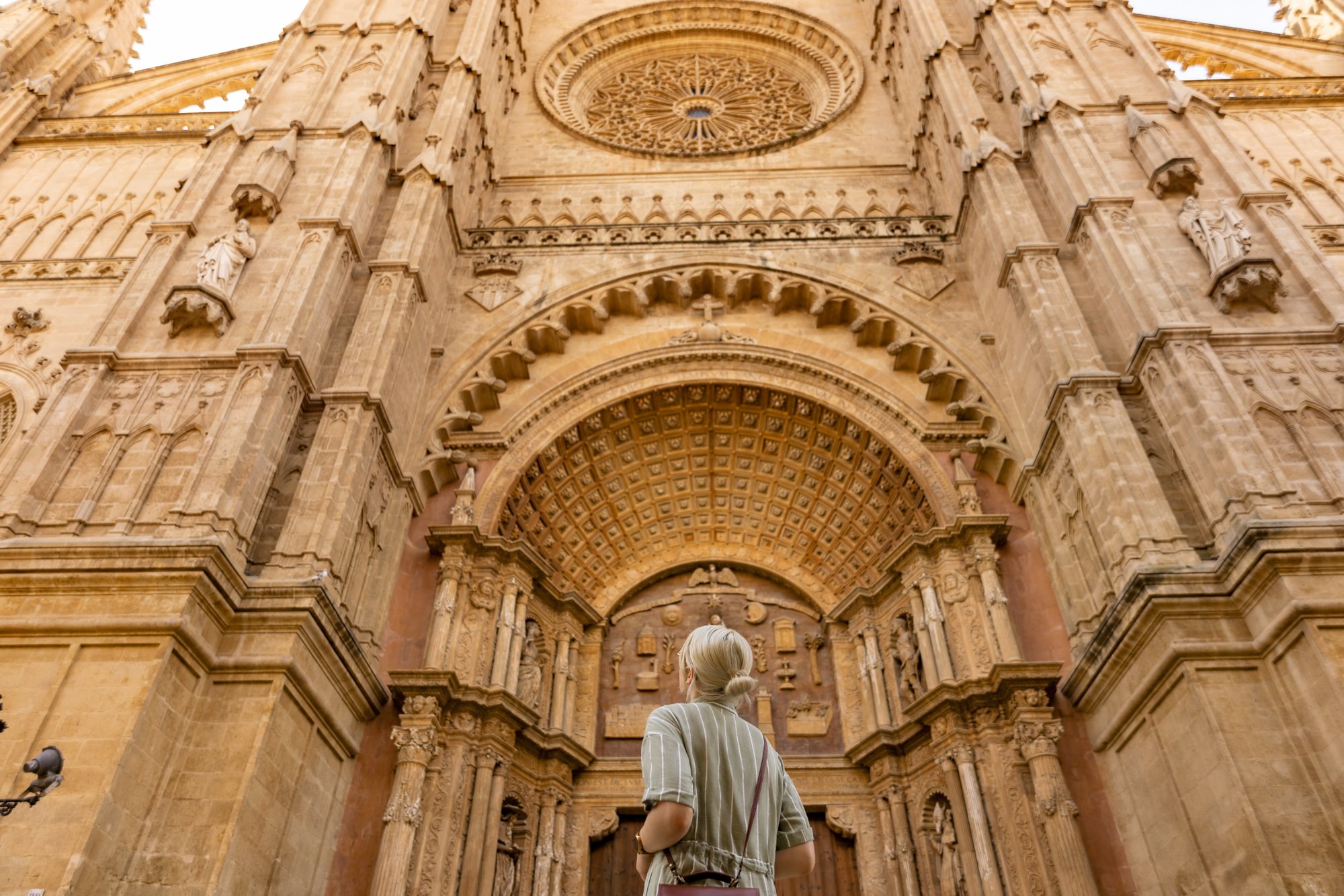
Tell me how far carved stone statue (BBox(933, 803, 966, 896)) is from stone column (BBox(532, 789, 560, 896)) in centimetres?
444

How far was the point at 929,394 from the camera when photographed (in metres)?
12.8

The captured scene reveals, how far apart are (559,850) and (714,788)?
8.44 meters

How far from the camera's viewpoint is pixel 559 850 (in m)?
10.7

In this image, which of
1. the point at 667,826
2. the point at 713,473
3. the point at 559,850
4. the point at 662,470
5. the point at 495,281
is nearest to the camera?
the point at 667,826

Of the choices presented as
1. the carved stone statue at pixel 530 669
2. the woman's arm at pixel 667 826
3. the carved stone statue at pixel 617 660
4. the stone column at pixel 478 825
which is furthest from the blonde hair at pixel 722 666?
the carved stone statue at pixel 617 660

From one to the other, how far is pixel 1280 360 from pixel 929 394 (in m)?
4.27

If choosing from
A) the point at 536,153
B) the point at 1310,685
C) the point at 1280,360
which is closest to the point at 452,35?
the point at 536,153

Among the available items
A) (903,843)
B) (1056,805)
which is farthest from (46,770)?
(903,843)

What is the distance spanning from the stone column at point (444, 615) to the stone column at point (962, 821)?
575cm

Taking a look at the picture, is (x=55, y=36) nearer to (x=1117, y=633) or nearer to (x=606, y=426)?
(x=606, y=426)

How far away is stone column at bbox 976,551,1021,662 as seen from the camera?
1000 centimetres

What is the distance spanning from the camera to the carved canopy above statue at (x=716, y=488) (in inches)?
504

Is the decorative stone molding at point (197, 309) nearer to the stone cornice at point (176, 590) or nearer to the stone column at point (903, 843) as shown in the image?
the stone cornice at point (176, 590)

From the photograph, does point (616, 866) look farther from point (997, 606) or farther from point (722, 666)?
point (722, 666)
